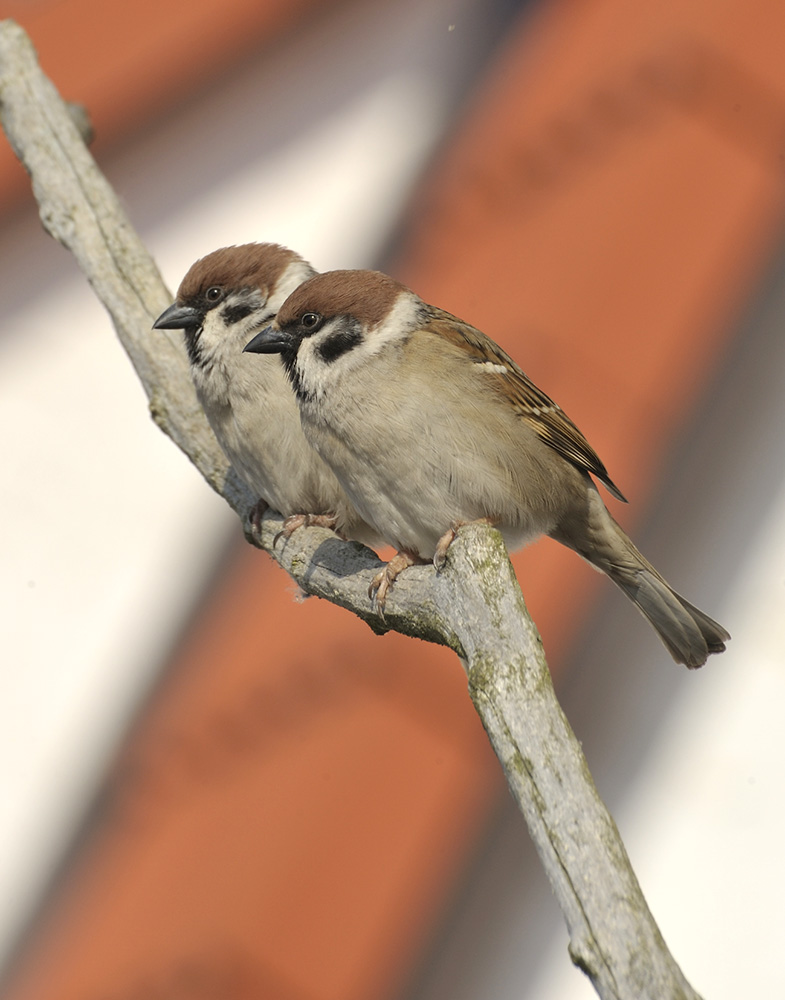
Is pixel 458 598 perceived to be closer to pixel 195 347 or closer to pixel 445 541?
pixel 445 541

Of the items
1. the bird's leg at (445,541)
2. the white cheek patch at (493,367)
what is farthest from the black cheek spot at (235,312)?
the bird's leg at (445,541)

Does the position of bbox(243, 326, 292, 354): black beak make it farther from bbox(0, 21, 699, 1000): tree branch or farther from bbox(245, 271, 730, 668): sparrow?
bbox(0, 21, 699, 1000): tree branch

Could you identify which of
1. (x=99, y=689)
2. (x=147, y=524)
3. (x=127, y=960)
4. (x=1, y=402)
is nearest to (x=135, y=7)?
(x=1, y=402)

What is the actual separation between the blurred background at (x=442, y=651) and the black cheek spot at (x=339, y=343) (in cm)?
69

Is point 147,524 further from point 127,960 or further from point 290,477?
point 290,477

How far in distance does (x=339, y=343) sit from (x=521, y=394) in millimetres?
426

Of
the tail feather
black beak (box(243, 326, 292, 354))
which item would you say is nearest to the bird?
black beak (box(243, 326, 292, 354))

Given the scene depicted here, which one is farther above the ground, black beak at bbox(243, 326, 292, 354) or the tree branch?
black beak at bbox(243, 326, 292, 354)

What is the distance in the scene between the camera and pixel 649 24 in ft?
14.6

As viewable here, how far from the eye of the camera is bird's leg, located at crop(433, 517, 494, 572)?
6.09 feet

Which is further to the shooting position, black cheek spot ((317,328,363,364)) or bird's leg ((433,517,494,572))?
black cheek spot ((317,328,363,364))

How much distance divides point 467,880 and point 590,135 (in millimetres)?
2848

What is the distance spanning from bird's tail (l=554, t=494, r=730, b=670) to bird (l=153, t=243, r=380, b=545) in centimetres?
53

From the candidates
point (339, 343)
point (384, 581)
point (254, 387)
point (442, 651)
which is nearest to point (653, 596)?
point (384, 581)
